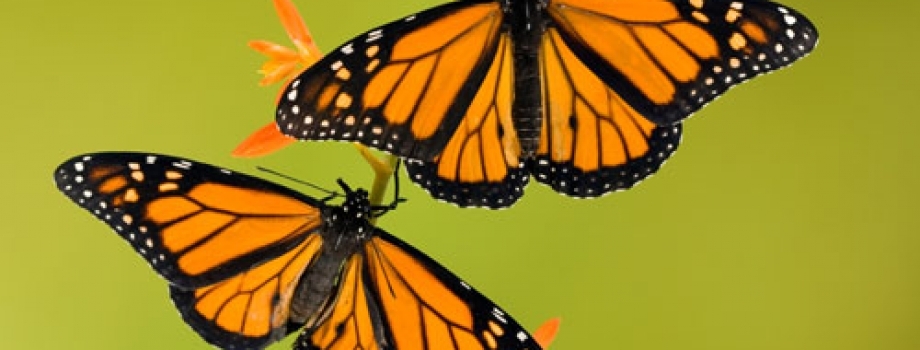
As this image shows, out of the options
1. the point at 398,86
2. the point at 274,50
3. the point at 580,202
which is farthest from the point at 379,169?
the point at 580,202

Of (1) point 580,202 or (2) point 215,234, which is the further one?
(1) point 580,202

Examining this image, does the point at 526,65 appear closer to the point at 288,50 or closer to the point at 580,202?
the point at 288,50

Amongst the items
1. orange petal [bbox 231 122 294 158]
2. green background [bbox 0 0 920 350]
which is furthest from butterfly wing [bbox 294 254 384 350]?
green background [bbox 0 0 920 350]

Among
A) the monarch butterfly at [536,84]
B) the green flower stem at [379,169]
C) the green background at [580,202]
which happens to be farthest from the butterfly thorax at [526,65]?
the green background at [580,202]

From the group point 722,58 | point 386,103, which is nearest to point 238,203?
point 386,103

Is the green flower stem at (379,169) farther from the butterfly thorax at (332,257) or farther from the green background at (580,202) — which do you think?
the green background at (580,202)
